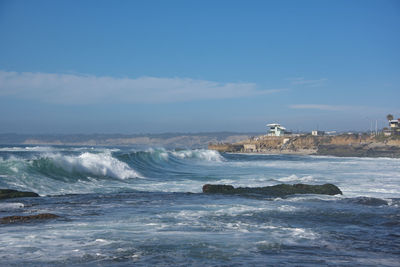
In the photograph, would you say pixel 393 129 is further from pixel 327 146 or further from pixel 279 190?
pixel 279 190

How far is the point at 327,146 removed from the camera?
8544 cm

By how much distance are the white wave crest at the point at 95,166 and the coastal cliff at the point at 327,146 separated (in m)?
54.5

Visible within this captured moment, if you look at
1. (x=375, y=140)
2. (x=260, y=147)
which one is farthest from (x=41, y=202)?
(x=260, y=147)

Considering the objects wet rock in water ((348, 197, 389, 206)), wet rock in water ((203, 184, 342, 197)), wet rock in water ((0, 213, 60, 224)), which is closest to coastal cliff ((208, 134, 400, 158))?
wet rock in water ((203, 184, 342, 197))

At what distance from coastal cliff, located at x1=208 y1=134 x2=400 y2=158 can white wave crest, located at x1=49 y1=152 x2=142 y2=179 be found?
54.5 meters

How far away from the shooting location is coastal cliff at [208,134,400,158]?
74.9 metres

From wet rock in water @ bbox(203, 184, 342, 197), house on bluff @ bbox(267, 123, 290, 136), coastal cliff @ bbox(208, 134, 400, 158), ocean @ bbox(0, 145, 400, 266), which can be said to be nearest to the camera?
ocean @ bbox(0, 145, 400, 266)

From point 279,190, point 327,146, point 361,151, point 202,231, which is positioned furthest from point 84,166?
point 327,146

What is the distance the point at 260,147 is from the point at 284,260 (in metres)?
93.6

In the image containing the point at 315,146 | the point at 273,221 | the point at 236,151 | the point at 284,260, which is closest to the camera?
the point at 284,260

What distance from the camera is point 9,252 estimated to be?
678 centimetres

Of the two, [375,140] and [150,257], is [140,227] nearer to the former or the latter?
[150,257]

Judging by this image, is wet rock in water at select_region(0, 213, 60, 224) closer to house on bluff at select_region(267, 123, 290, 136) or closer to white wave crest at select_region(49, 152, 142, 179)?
white wave crest at select_region(49, 152, 142, 179)

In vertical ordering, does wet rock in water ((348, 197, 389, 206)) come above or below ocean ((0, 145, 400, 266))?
below
